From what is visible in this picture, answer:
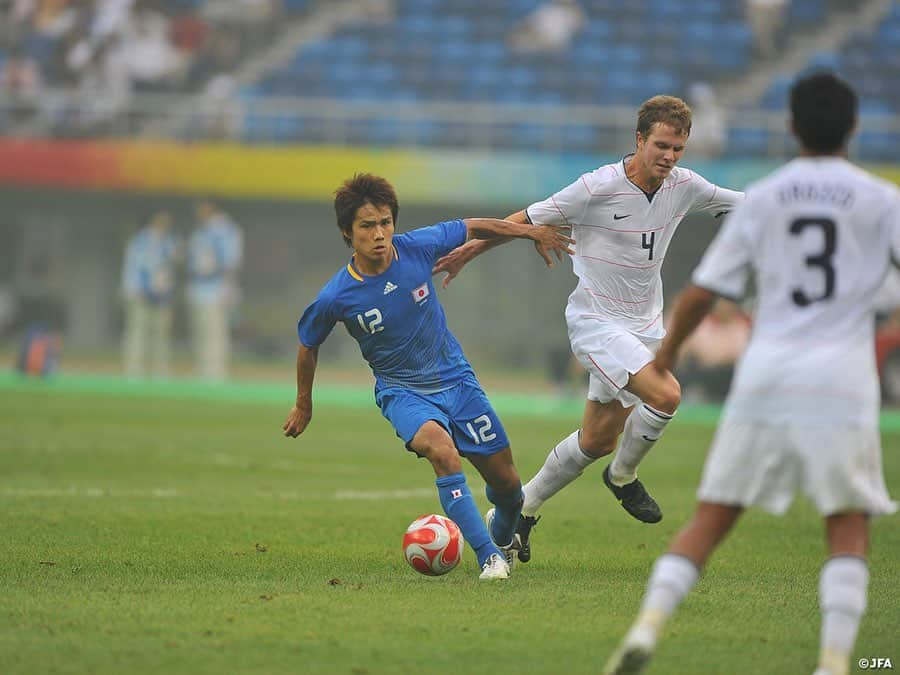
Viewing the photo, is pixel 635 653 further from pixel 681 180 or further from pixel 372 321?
pixel 681 180

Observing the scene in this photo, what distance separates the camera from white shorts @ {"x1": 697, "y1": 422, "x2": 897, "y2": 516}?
4.75 meters

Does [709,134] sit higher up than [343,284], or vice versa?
[709,134]

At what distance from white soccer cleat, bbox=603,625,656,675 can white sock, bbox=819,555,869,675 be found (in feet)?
1.83

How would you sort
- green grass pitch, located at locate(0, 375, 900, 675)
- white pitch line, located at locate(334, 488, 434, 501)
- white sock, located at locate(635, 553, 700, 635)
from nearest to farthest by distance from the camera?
1. white sock, located at locate(635, 553, 700, 635)
2. green grass pitch, located at locate(0, 375, 900, 675)
3. white pitch line, located at locate(334, 488, 434, 501)

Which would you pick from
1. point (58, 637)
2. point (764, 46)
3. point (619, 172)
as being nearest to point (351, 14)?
point (764, 46)

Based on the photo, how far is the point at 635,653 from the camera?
463 cm

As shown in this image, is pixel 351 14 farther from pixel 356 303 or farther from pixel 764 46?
pixel 356 303

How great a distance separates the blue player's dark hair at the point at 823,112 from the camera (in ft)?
16.1

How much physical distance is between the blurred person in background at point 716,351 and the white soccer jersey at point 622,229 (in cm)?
1371

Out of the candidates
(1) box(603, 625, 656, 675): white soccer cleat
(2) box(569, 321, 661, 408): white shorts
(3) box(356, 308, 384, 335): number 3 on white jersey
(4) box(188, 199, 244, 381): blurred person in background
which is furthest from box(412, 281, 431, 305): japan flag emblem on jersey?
(4) box(188, 199, 244, 381): blurred person in background

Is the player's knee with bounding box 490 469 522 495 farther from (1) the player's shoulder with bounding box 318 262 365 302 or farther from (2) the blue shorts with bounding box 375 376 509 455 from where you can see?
(1) the player's shoulder with bounding box 318 262 365 302

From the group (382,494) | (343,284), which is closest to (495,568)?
(343,284)

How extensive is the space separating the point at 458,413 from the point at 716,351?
49.9 ft

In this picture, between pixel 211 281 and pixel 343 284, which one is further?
pixel 211 281
